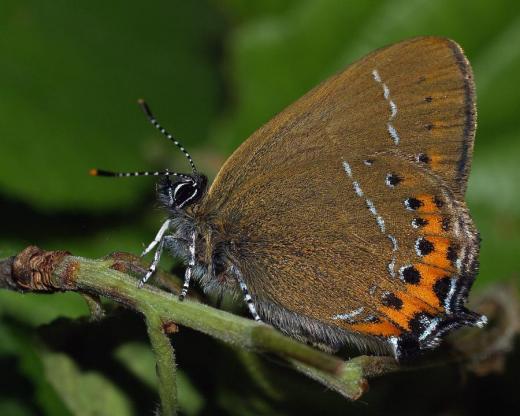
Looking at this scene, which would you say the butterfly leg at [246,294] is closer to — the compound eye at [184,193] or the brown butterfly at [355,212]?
the brown butterfly at [355,212]

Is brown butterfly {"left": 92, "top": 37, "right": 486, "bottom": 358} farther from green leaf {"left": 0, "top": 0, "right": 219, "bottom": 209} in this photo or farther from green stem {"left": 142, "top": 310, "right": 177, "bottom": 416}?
green leaf {"left": 0, "top": 0, "right": 219, "bottom": 209}

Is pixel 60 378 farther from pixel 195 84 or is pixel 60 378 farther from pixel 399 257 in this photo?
pixel 195 84

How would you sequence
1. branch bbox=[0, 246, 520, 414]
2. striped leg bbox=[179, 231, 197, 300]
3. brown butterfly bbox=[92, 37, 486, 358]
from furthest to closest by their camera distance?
brown butterfly bbox=[92, 37, 486, 358] → striped leg bbox=[179, 231, 197, 300] → branch bbox=[0, 246, 520, 414]

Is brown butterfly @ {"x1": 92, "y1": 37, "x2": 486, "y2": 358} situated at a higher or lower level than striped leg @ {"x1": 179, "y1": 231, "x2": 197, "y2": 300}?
higher

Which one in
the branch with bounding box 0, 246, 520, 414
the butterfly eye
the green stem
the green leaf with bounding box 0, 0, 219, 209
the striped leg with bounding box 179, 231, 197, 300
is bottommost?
the green stem

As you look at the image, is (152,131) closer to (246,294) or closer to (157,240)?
(157,240)

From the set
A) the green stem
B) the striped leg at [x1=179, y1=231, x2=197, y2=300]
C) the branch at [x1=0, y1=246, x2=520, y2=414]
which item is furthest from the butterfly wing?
the green stem

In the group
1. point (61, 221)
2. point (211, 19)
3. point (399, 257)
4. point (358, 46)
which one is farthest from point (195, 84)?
point (399, 257)
